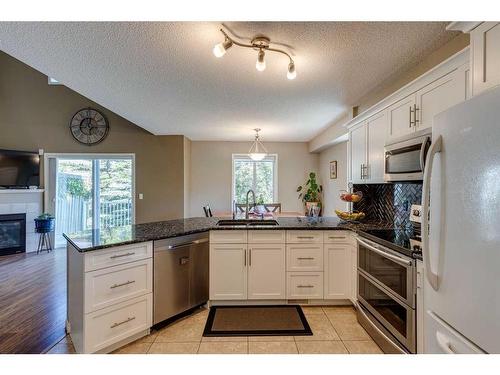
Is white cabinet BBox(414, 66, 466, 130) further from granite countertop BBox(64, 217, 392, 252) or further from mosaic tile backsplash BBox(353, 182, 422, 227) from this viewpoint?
granite countertop BBox(64, 217, 392, 252)

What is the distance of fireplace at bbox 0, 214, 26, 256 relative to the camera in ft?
15.7

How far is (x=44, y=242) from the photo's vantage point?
17.0 feet

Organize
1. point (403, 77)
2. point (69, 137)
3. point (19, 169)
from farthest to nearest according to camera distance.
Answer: point (69, 137)
point (19, 169)
point (403, 77)

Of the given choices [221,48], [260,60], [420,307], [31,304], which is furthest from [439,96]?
[31,304]

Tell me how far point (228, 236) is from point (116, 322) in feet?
3.83

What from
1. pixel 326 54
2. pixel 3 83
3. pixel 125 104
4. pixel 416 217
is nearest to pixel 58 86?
pixel 3 83

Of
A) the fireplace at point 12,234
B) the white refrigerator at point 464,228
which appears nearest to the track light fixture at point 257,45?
the white refrigerator at point 464,228

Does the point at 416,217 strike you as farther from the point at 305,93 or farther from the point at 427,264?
the point at 305,93

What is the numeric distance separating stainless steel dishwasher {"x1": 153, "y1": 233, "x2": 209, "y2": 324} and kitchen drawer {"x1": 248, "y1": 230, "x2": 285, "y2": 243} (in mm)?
470

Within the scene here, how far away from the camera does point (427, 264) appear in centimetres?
113

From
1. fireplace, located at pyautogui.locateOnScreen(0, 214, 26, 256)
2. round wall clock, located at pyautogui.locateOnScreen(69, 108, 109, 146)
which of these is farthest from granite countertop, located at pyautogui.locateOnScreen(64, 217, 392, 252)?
fireplace, located at pyautogui.locateOnScreen(0, 214, 26, 256)

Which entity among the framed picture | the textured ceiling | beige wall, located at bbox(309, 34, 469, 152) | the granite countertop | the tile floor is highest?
the textured ceiling

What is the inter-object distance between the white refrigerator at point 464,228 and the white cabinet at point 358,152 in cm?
181

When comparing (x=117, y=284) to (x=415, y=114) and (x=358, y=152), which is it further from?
(x=358, y=152)
